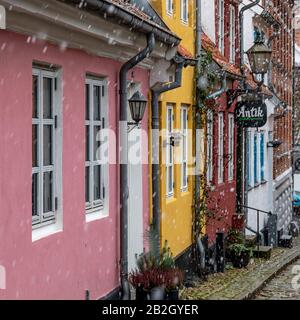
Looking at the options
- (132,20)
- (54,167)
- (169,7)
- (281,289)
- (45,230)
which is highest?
(169,7)

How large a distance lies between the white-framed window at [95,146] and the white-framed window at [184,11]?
172 inches

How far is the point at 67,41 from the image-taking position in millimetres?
7730

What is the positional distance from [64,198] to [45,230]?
1.46 ft

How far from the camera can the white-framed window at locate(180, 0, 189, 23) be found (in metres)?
13.3

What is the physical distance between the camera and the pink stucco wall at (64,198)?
6.62 m

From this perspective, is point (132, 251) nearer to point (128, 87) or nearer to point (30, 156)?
point (128, 87)

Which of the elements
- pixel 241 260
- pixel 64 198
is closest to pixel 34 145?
pixel 64 198

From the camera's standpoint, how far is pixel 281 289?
43.5 ft

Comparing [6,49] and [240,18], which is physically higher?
[240,18]

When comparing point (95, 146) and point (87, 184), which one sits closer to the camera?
point (87, 184)

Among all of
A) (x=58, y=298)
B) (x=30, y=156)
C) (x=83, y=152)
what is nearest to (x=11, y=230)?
(x=30, y=156)

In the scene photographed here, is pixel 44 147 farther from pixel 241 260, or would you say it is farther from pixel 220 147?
pixel 220 147

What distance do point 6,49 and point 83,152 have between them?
6.86ft

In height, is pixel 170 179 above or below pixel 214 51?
below
